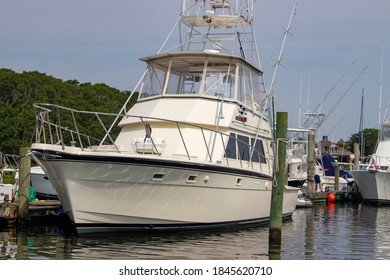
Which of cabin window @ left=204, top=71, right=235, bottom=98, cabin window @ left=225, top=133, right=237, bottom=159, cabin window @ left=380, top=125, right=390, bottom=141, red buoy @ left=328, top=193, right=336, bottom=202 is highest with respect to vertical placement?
cabin window @ left=380, top=125, right=390, bottom=141

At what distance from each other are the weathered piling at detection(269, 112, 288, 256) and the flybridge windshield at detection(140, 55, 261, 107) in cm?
317

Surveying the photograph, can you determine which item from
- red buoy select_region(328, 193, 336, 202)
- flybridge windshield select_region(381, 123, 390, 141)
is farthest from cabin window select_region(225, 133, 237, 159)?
flybridge windshield select_region(381, 123, 390, 141)

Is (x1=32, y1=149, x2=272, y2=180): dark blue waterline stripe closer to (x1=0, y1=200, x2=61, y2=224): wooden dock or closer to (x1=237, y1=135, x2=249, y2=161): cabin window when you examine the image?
(x1=237, y1=135, x2=249, y2=161): cabin window

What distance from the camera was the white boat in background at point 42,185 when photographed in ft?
80.9

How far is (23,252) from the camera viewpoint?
13.8m

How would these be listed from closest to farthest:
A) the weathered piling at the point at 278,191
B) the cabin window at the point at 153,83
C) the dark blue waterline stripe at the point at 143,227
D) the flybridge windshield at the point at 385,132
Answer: the weathered piling at the point at 278,191 < the dark blue waterline stripe at the point at 143,227 < the cabin window at the point at 153,83 < the flybridge windshield at the point at 385,132

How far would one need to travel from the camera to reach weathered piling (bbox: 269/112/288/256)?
592 inches

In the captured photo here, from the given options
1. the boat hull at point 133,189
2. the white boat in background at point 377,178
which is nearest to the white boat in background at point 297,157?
the white boat in background at point 377,178

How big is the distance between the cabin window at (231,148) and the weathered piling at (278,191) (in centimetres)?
230

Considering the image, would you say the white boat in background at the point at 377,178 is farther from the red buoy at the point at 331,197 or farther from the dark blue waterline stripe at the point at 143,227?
the dark blue waterline stripe at the point at 143,227

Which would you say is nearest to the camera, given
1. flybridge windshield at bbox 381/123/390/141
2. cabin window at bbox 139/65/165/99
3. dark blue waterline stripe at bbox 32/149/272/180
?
dark blue waterline stripe at bbox 32/149/272/180

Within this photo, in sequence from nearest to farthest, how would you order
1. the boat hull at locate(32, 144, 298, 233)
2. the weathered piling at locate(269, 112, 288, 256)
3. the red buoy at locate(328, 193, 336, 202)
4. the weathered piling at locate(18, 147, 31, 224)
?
the boat hull at locate(32, 144, 298, 233) < the weathered piling at locate(269, 112, 288, 256) < the weathered piling at locate(18, 147, 31, 224) < the red buoy at locate(328, 193, 336, 202)

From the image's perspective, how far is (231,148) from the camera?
17.9 m

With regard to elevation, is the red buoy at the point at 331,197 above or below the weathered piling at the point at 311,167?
below
